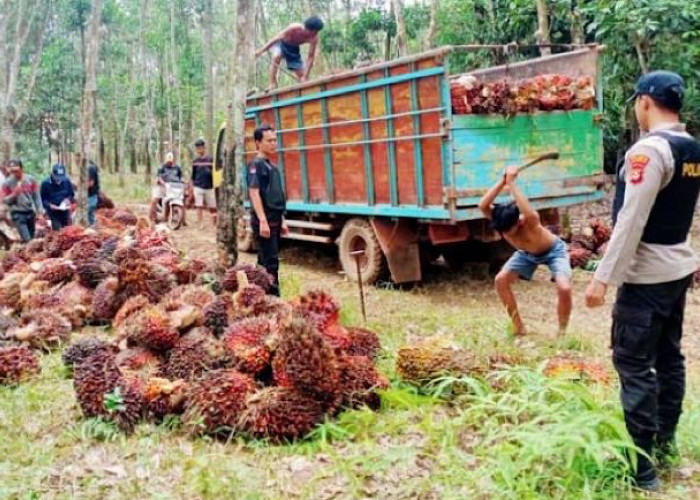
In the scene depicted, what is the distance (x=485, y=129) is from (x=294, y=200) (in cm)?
330

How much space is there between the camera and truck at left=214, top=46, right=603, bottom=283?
709 centimetres

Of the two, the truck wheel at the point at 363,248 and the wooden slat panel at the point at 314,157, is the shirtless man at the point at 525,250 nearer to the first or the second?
the truck wheel at the point at 363,248

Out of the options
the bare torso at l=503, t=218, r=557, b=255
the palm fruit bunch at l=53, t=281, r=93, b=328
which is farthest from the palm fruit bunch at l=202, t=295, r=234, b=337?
the bare torso at l=503, t=218, r=557, b=255

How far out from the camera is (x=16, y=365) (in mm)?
5086

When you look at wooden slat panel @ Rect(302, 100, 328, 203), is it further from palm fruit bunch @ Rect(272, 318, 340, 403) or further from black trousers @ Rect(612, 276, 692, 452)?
black trousers @ Rect(612, 276, 692, 452)

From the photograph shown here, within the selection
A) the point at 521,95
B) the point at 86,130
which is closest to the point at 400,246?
the point at 521,95

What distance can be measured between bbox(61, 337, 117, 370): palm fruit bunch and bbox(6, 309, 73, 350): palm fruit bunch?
0.93m

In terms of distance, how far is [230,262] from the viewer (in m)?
7.48

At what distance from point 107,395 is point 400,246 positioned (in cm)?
454

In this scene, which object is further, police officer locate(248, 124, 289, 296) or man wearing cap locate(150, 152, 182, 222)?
man wearing cap locate(150, 152, 182, 222)

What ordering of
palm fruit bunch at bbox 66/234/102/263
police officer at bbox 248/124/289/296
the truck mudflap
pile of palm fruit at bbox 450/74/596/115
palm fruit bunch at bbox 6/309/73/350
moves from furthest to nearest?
the truck mudflap, palm fruit bunch at bbox 66/234/102/263, pile of palm fruit at bbox 450/74/596/115, police officer at bbox 248/124/289/296, palm fruit bunch at bbox 6/309/73/350

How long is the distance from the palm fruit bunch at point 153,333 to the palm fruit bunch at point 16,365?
0.81 meters

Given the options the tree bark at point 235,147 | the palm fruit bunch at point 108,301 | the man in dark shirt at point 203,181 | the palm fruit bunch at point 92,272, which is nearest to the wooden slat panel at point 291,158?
the tree bark at point 235,147

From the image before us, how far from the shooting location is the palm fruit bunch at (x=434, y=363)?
14.5ft
